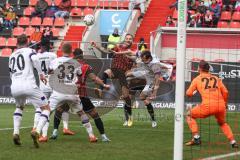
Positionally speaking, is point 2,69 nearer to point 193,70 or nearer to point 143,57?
point 193,70

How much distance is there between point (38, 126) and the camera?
13.5 meters

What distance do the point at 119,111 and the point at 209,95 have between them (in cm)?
1097

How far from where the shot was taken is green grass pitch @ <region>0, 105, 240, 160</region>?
12180mm

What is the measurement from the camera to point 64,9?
3672 centimetres

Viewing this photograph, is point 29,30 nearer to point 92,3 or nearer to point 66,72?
point 92,3

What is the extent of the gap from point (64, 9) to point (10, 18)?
286 centimetres

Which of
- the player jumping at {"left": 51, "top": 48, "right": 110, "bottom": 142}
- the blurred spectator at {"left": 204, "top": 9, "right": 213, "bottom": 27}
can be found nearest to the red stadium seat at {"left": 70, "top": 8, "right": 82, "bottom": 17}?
the blurred spectator at {"left": 204, "top": 9, "right": 213, "bottom": 27}

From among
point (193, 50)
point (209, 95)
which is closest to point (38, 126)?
point (209, 95)

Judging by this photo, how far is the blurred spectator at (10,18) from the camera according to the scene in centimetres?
3594

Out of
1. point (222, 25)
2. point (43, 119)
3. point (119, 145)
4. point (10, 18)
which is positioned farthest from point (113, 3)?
point (43, 119)

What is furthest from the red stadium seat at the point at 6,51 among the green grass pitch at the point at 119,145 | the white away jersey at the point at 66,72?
the white away jersey at the point at 66,72

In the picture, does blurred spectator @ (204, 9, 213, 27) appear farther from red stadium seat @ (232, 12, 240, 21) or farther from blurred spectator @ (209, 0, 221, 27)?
red stadium seat @ (232, 12, 240, 21)

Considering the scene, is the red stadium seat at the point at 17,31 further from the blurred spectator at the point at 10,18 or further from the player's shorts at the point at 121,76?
the player's shorts at the point at 121,76

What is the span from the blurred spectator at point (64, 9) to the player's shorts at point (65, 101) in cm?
2204
